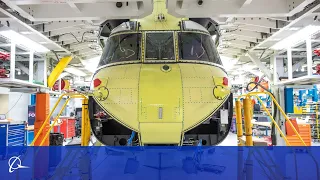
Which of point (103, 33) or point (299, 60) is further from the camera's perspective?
point (299, 60)

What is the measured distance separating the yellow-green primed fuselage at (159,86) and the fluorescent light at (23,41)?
226 centimetres

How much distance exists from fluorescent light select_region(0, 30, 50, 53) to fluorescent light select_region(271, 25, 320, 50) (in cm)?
634

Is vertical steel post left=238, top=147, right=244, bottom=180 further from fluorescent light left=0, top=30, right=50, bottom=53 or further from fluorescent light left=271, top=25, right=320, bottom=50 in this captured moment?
fluorescent light left=0, top=30, right=50, bottom=53

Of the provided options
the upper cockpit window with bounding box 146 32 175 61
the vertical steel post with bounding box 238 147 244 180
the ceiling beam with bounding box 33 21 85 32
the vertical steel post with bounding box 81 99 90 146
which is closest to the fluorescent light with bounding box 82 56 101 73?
the ceiling beam with bounding box 33 21 85 32

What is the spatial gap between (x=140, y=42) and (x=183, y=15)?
1.01m

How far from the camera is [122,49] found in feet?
17.0

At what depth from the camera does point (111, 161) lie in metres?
2.93

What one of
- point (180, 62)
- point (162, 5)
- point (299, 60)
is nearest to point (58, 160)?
point (180, 62)

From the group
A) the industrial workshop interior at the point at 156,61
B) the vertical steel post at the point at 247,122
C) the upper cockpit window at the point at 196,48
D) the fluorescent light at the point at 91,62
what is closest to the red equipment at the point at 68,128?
the fluorescent light at the point at 91,62

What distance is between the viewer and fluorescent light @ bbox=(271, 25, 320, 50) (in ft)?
20.7

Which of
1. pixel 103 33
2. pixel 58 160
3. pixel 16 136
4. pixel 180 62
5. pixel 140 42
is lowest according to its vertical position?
pixel 16 136

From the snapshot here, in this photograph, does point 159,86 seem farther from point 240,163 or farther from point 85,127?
point 240,163

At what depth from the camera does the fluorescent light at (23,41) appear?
19.6ft

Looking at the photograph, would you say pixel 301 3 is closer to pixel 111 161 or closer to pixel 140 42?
pixel 140 42
